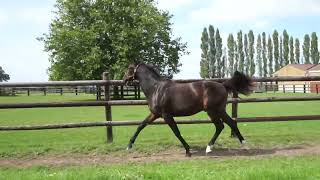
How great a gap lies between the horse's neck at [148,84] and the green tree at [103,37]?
103ft

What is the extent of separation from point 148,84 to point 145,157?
168cm

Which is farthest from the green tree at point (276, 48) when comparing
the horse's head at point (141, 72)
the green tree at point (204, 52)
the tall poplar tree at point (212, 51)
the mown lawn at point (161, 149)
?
the horse's head at point (141, 72)

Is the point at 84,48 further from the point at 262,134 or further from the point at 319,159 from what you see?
the point at 319,159

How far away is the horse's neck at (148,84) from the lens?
10441mm

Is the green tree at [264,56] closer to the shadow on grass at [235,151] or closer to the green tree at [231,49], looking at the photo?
the green tree at [231,49]

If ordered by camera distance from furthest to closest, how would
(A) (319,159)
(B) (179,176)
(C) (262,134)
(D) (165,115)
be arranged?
1. (C) (262,134)
2. (D) (165,115)
3. (A) (319,159)
4. (B) (179,176)

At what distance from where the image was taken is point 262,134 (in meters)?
12.9

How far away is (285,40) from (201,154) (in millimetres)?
113653

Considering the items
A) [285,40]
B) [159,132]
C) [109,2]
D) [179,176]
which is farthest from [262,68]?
[179,176]

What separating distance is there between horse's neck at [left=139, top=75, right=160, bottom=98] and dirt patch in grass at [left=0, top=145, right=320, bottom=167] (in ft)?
4.51

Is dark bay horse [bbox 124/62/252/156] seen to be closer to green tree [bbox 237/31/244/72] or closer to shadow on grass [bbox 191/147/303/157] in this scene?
shadow on grass [bbox 191/147/303/157]

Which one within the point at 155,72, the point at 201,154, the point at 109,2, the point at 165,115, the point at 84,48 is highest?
the point at 109,2

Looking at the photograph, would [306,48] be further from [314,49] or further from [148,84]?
[148,84]

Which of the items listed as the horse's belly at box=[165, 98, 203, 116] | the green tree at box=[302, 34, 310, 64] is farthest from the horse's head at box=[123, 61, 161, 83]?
the green tree at box=[302, 34, 310, 64]
